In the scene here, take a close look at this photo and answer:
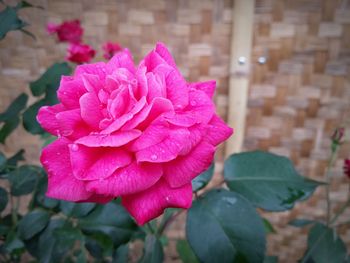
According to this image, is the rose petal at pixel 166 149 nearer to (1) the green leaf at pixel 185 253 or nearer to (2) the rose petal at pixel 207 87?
(2) the rose petal at pixel 207 87

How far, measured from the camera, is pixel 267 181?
1.52 feet

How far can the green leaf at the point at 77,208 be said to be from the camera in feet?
1.66

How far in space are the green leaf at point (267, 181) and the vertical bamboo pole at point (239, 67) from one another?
1.49 ft

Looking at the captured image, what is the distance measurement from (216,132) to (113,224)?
27 cm

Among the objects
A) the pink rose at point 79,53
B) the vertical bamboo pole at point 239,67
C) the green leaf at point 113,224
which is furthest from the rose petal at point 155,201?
the vertical bamboo pole at point 239,67

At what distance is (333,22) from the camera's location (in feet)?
2.82

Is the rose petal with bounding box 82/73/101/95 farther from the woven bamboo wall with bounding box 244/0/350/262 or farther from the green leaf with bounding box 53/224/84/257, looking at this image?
the woven bamboo wall with bounding box 244/0/350/262

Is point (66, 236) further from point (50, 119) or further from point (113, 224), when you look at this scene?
point (50, 119)

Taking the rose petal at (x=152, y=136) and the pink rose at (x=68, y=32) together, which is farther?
the pink rose at (x=68, y=32)

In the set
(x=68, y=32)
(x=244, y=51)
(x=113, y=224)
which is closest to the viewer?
(x=113, y=224)

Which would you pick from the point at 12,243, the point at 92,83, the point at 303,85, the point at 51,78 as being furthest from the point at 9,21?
the point at 303,85

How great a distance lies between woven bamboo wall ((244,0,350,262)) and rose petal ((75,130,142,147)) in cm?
71

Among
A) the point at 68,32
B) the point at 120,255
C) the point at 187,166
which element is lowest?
the point at 120,255

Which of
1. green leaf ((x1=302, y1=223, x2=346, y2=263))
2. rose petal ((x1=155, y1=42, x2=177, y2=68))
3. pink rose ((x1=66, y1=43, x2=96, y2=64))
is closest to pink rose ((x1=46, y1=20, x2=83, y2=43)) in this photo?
pink rose ((x1=66, y1=43, x2=96, y2=64))
